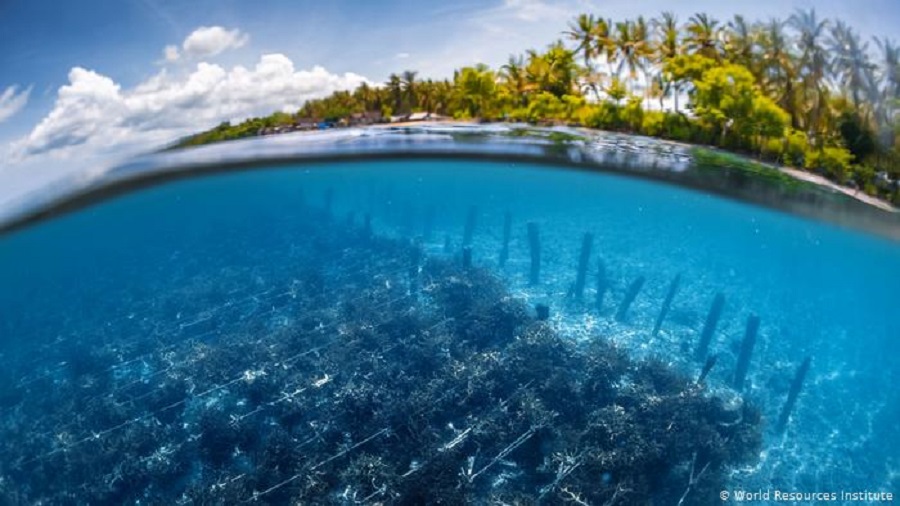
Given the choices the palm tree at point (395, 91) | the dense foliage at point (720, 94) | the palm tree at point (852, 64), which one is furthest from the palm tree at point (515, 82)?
the palm tree at point (852, 64)

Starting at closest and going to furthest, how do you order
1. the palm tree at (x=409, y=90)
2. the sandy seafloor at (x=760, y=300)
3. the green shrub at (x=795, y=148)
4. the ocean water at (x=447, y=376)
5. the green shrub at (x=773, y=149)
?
the ocean water at (x=447, y=376) < the sandy seafloor at (x=760, y=300) < the green shrub at (x=795, y=148) < the green shrub at (x=773, y=149) < the palm tree at (x=409, y=90)

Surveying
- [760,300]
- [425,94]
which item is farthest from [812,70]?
[425,94]

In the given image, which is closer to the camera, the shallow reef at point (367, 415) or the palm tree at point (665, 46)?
the shallow reef at point (367, 415)

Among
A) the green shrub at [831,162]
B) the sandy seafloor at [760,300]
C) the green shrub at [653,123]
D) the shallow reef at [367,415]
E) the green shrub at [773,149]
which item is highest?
the green shrub at [653,123]

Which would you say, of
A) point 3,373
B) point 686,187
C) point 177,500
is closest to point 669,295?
point 686,187

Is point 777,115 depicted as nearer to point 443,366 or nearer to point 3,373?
point 443,366

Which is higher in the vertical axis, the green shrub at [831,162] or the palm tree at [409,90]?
the palm tree at [409,90]

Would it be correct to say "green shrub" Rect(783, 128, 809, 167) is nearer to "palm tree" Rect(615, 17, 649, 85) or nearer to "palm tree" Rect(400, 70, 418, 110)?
"palm tree" Rect(615, 17, 649, 85)

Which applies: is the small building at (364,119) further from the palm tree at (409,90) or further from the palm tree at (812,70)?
the palm tree at (812,70)
